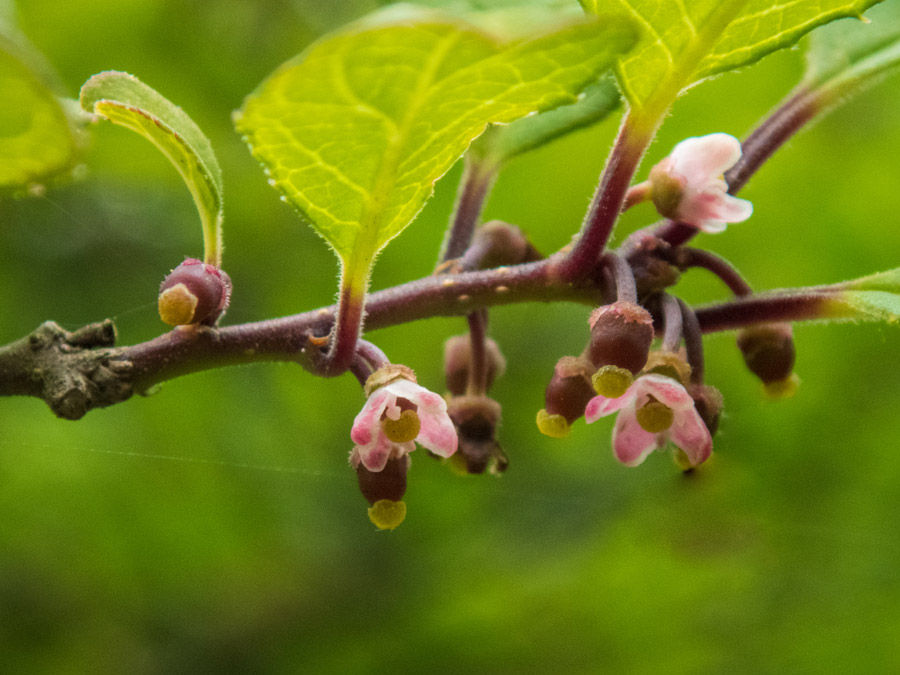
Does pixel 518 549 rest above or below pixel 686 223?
below

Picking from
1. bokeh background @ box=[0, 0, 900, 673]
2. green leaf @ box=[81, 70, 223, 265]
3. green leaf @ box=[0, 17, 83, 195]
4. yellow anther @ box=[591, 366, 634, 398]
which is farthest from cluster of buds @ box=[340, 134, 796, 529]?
bokeh background @ box=[0, 0, 900, 673]

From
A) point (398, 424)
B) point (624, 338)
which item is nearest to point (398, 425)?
point (398, 424)

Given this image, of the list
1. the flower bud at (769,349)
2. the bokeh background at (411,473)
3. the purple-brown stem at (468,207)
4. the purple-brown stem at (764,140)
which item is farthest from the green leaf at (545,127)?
the bokeh background at (411,473)

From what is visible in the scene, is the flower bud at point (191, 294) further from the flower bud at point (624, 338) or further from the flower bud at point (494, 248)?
the flower bud at point (624, 338)

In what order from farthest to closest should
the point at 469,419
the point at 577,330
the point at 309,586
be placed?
1. the point at 577,330
2. the point at 309,586
3. the point at 469,419

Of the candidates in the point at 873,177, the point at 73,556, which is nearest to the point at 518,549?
the point at 73,556

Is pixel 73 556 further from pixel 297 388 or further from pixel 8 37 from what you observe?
pixel 8 37
